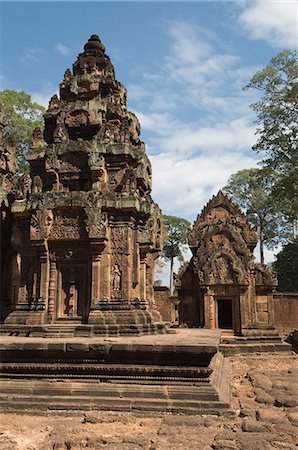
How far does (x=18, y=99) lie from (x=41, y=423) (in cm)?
1877

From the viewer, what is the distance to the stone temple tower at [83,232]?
821cm

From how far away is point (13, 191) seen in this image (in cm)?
1038

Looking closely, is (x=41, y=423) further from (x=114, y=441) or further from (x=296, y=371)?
(x=296, y=371)

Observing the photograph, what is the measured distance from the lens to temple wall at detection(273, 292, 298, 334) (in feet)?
66.3

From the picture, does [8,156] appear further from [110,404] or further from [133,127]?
[110,404]

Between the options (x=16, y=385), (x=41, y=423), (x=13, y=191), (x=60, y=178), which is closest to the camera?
(x=41, y=423)

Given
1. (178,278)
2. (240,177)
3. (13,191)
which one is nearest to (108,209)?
(13,191)

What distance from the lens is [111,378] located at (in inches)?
227

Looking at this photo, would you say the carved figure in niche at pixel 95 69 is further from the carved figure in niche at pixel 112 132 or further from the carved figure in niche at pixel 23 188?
the carved figure in niche at pixel 23 188

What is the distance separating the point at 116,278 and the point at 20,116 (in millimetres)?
15315

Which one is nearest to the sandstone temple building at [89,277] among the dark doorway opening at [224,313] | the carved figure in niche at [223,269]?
the carved figure in niche at [223,269]

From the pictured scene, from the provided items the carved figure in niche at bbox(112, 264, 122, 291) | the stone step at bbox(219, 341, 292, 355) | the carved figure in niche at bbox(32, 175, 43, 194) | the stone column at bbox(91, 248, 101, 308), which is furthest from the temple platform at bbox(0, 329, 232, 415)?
the stone step at bbox(219, 341, 292, 355)

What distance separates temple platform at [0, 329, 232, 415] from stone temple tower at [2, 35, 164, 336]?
5.88 ft

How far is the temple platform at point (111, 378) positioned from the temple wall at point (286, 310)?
603 inches
